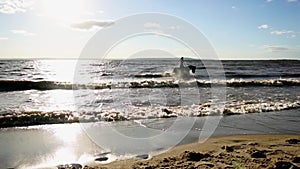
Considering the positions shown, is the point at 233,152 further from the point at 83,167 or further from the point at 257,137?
the point at 83,167

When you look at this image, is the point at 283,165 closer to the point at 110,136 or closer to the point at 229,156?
the point at 229,156

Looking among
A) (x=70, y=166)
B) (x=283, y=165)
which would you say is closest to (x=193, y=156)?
(x=283, y=165)

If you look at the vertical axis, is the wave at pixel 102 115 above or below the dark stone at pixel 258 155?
above

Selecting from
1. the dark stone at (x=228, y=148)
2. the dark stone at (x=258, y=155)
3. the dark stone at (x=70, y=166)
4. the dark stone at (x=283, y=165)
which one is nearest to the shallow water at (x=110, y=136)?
the dark stone at (x=70, y=166)

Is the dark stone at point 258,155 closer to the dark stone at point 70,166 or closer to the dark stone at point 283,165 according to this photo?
the dark stone at point 283,165

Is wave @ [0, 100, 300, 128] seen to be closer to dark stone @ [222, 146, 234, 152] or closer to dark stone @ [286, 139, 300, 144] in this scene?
dark stone @ [286, 139, 300, 144]

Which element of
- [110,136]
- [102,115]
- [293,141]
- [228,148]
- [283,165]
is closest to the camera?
[283,165]

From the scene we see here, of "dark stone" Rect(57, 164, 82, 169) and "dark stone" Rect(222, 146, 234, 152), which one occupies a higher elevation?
"dark stone" Rect(222, 146, 234, 152)

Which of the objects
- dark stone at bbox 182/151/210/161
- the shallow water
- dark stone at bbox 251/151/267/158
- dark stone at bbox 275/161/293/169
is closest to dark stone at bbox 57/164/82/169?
the shallow water

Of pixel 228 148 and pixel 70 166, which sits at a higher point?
pixel 228 148

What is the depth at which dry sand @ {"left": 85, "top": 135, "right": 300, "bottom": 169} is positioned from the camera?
496 cm

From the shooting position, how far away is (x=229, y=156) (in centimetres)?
541

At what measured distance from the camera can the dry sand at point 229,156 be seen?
195 inches

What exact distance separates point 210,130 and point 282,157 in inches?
115
